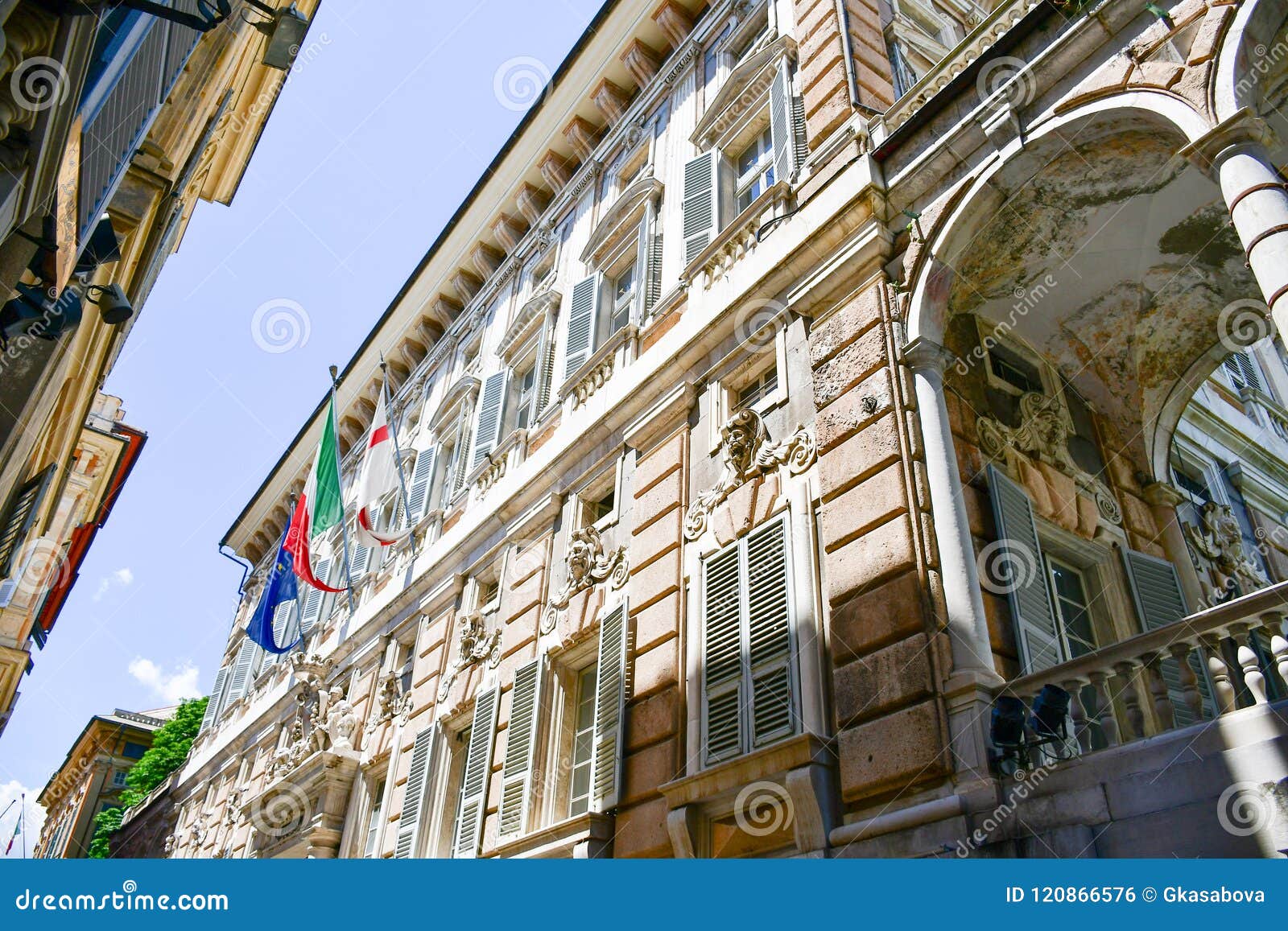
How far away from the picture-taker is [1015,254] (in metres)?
9.26

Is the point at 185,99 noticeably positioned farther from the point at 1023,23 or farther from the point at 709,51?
the point at 1023,23

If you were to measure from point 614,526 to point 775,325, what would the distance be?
3.35 m

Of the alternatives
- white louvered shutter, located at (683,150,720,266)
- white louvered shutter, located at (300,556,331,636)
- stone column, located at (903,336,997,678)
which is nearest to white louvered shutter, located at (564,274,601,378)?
white louvered shutter, located at (683,150,720,266)

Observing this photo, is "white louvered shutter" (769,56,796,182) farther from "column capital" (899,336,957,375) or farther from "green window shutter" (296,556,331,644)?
"green window shutter" (296,556,331,644)

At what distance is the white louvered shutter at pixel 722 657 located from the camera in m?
8.42

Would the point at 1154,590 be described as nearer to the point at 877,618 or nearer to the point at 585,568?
the point at 877,618

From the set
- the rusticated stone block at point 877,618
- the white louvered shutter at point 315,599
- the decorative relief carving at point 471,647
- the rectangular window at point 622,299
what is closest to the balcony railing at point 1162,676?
the rusticated stone block at point 877,618

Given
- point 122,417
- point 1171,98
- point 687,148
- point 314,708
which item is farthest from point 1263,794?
point 122,417

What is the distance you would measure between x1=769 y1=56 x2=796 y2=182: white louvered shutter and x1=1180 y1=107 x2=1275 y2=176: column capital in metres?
5.31

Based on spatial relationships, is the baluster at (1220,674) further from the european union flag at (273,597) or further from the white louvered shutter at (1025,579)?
the european union flag at (273,597)

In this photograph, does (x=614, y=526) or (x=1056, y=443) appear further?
(x=614, y=526)

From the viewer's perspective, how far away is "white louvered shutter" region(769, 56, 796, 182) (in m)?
11.7

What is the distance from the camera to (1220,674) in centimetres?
544

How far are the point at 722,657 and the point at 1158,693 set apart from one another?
156 inches
